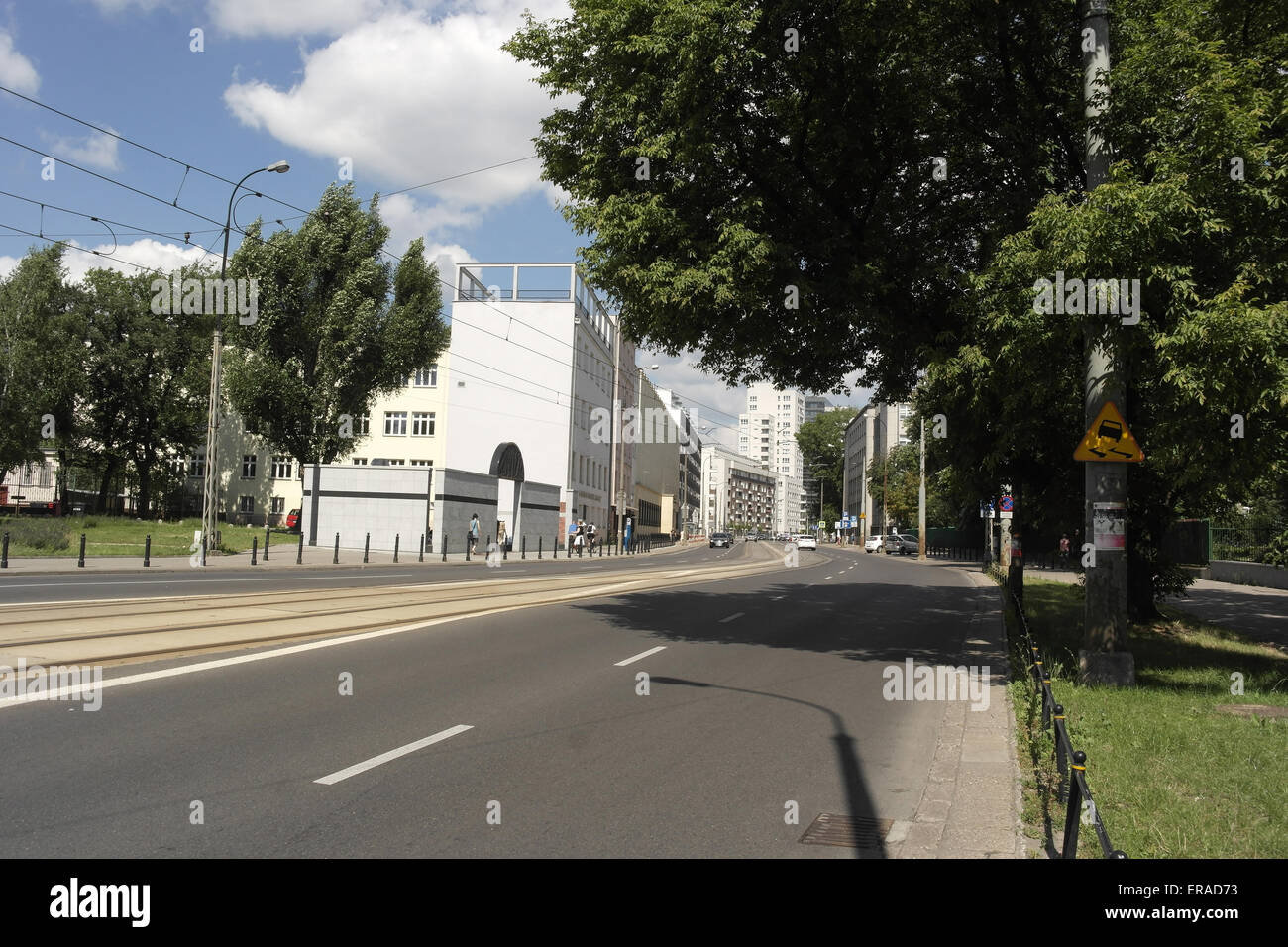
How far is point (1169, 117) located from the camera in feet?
30.6

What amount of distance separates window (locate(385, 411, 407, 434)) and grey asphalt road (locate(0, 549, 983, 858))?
56.2 metres

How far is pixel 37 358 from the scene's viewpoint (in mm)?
50844

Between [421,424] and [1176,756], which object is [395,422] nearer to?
[421,424]

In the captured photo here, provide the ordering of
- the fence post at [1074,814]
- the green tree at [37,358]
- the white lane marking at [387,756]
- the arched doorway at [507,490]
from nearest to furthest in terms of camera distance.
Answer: the fence post at [1074,814], the white lane marking at [387,756], the arched doorway at [507,490], the green tree at [37,358]

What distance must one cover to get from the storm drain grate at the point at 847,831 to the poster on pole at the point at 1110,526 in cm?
574

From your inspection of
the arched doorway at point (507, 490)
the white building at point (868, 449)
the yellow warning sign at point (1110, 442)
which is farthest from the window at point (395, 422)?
the yellow warning sign at point (1110, 442)

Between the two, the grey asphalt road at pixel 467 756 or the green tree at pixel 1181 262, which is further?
the green tree at pixel 1181 262

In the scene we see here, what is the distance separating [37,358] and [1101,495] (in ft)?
183

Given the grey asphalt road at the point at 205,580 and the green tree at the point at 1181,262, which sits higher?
the green tree at the point at 1181,262

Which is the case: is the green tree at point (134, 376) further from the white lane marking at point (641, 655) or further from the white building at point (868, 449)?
the white building at point (868, 449)

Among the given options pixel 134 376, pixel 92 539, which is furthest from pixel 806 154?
pixel 134 376

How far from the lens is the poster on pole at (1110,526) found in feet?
32.5

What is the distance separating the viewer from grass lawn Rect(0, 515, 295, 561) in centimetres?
2673
